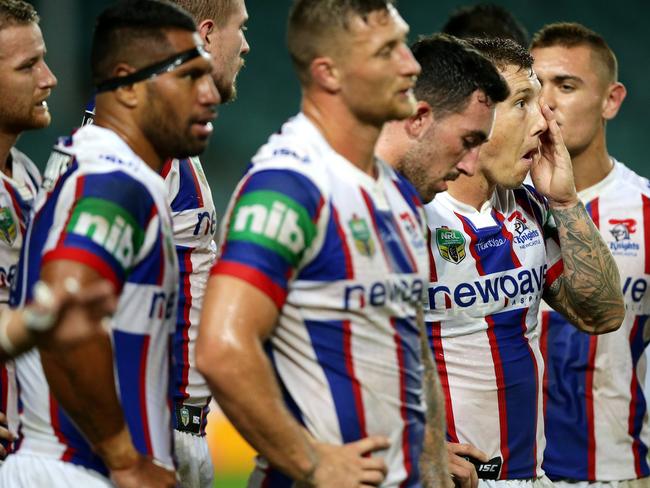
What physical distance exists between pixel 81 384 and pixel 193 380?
5.87 ft

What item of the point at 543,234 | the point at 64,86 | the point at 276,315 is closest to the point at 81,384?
the point at 276,315

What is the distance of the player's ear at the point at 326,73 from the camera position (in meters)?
3.50

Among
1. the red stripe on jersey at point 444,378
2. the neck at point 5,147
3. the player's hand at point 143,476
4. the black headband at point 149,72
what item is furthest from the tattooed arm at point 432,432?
the neck at point 5,147

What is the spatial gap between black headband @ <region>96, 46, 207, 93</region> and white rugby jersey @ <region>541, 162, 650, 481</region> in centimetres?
295

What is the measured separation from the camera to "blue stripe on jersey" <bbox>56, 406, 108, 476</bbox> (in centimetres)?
348

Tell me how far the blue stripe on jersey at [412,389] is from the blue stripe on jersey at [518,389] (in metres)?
1.11

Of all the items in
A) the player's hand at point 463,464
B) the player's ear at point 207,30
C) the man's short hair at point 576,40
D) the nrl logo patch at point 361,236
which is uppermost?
the man's short hair at point 576,40

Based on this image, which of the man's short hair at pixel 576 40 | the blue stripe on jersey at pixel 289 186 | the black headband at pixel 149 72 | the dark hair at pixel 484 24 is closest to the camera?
the blue stripe on jersey at pixel 289 186

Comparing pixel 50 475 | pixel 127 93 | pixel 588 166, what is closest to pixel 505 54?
pixel 588 166

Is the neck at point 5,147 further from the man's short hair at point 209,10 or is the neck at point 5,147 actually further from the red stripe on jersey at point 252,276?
the red stripe on jersey at point 252,276

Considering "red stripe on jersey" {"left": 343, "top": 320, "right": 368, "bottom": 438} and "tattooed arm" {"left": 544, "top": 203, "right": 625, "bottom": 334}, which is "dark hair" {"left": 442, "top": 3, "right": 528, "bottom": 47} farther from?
"red stripe on jersey" {"left": 343, "top": 320, "right": 368, "bottom": 438}

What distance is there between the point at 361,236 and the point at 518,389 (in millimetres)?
1608

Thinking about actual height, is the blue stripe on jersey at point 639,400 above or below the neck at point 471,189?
Result: below

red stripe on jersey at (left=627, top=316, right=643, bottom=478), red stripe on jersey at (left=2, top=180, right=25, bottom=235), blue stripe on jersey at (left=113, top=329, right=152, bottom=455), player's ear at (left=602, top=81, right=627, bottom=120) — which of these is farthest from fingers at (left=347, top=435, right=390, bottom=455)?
player's ear at (left=602, top=81, right=627, bottom=120)
